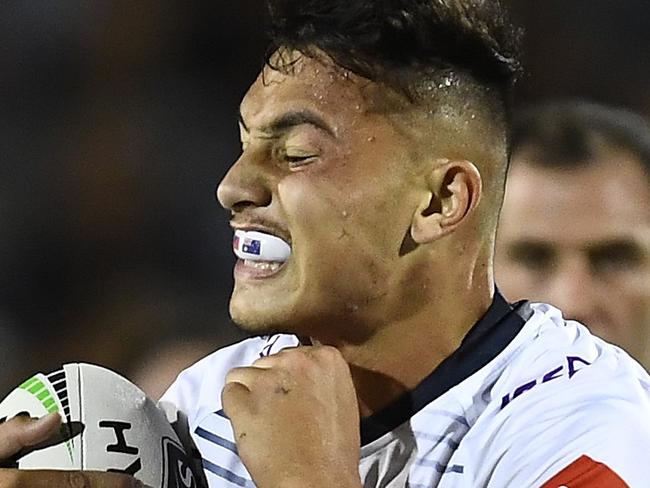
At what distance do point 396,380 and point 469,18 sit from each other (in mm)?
336

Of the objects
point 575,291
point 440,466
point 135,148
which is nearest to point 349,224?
point 440,466

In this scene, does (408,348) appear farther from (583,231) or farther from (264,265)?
(583,231)

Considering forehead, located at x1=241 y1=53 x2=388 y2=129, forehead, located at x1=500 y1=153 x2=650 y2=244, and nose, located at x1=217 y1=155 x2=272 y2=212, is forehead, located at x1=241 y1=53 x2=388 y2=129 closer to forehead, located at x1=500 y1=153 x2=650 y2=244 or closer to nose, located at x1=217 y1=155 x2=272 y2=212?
nose, located at x1=217 y1=155 x2=272 y2=212

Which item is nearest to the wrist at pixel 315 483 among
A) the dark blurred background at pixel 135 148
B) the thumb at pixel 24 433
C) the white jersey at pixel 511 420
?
the white jersey at pixel 511 420

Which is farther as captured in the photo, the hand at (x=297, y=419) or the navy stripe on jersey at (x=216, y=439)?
the navy stripe on jersey at (x=216, y=439)

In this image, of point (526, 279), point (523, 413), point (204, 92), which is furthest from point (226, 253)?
point (523, 413)

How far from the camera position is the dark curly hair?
992mm

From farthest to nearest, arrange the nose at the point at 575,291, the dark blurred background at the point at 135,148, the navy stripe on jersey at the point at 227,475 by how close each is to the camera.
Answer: the dark blurred background at the point at 135,148 → the nose at the point at 575,291 → the navy stripe on jersey at the point at 227,475

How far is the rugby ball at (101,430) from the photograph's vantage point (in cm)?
A: 99

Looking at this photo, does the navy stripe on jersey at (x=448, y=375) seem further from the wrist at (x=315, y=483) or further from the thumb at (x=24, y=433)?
the thumb at (x=24, y=433)

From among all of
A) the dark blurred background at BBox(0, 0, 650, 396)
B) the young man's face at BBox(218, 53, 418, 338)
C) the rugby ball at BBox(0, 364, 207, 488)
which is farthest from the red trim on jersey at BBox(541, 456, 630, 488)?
the dark blurred background at BBox(0, 0, 650, 396)

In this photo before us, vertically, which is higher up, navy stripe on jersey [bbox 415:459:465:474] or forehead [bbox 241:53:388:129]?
forehead [bbox 241:53:388:129]

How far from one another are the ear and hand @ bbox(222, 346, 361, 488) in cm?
14

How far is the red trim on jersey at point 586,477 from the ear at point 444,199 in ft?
0.82
